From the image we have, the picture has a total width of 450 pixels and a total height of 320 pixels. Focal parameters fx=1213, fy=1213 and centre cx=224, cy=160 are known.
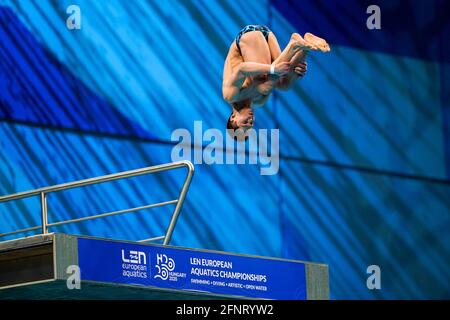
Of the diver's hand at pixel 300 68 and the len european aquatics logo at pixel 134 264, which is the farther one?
the len european aquatics logo at pixel 134 264

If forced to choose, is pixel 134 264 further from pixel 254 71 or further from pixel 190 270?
pixel 254 71

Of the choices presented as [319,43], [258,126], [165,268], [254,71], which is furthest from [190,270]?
[258,126]

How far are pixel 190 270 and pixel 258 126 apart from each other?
716 cm

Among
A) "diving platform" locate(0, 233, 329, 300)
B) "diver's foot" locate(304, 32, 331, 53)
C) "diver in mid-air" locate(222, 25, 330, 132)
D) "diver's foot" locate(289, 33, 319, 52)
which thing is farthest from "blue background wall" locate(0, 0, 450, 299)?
"diver's foot" locate(304, 32, 331, 53)

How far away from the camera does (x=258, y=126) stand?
20203 mm

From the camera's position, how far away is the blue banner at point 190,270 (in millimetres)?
12578

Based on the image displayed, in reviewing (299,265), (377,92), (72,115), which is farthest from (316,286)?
(377,92)

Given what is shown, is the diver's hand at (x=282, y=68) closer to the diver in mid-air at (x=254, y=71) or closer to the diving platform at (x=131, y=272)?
the diver in mid-air at (x=254, y=71)

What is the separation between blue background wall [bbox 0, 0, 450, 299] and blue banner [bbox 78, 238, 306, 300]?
4.55 m

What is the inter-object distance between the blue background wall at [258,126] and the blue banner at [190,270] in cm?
455

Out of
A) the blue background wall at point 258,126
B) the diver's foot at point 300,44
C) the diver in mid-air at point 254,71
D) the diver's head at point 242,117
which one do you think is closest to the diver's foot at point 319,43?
the diver's foot at point 300,44
